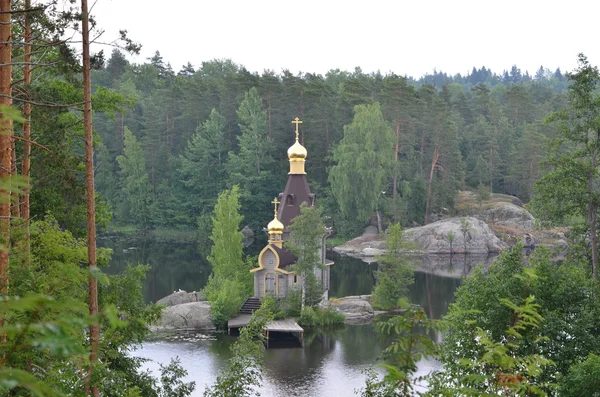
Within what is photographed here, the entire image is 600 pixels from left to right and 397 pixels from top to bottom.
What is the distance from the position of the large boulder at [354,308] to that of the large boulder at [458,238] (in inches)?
638

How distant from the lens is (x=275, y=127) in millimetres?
54219

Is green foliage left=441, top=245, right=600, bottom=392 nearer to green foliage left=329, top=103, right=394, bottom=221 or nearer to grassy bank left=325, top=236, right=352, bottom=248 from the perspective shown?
green foliage left=329, top=103, right=394, bottom=221

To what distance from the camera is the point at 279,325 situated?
25.4 meters

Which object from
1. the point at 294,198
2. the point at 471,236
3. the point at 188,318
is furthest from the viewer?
the point at 471,236

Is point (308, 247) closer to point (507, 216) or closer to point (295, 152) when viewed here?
point (295, 152)

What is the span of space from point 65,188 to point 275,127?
41266 mm

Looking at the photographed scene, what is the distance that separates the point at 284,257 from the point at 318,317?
2.80m

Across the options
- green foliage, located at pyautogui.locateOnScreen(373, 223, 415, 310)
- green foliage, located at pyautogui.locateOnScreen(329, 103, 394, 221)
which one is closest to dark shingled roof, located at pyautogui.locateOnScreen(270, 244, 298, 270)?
green foliage, located at pyautogui.locateOnScreen(373, 223, 415, 310)

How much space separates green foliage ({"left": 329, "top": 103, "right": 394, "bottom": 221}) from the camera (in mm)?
47625

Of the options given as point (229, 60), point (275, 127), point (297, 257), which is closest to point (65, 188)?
point (297, 257)

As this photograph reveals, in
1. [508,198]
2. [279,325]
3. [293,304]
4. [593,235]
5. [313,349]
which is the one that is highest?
[508,198]

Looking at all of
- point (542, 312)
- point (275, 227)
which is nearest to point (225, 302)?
point (275, 227)

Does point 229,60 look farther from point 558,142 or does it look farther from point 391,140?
point 558,142

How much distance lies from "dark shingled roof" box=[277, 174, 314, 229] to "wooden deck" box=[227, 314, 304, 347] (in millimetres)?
4699
